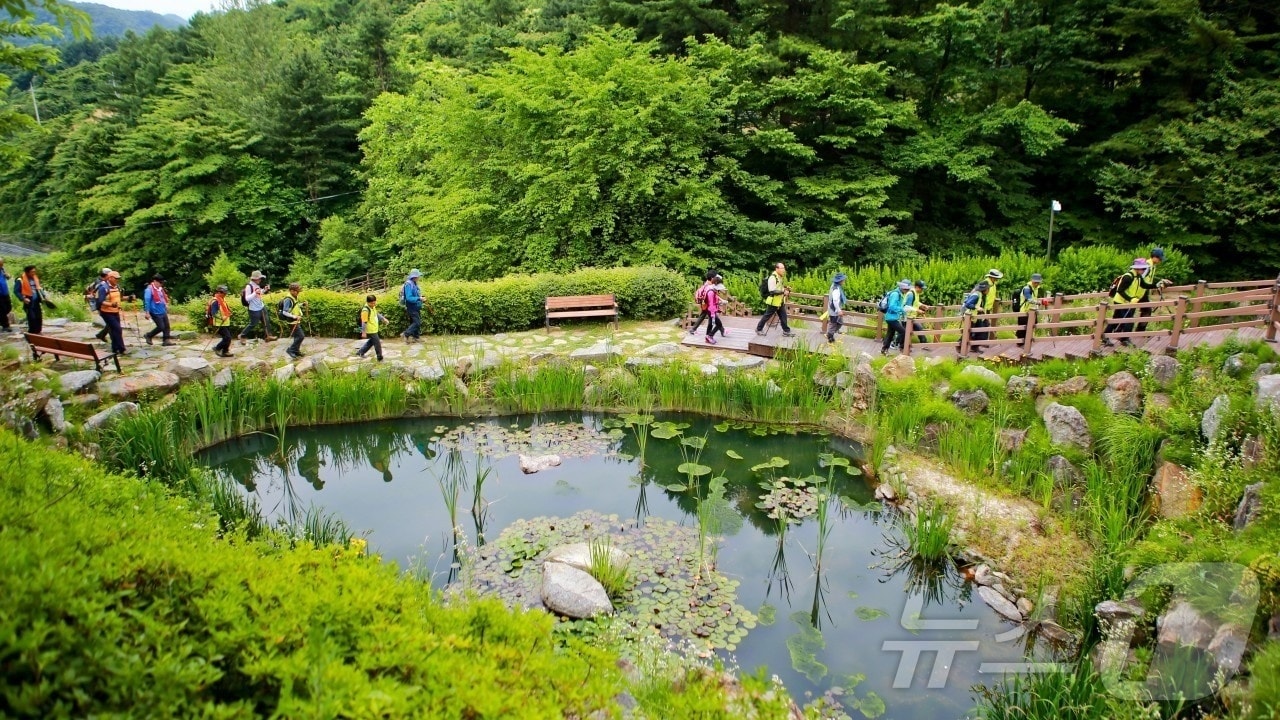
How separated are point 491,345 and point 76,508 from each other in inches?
368

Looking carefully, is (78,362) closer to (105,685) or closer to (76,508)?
(76,508)

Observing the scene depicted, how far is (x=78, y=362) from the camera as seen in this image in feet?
33.3

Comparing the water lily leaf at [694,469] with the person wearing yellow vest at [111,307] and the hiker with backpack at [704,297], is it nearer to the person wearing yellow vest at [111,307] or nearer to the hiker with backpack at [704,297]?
the hiker with backpack at [704,297]

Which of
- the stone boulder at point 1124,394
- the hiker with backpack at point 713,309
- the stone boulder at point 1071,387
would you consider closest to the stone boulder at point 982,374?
the stone boulder at point 1071,387

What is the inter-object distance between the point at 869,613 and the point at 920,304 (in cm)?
688

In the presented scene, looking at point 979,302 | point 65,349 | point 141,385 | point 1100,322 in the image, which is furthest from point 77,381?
point 1100,322

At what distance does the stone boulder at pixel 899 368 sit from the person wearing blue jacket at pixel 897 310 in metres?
0.75

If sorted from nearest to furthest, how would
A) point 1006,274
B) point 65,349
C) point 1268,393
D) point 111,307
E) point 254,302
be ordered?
point 1268,393 → point 65,349 → point 111,307 → point 254,302 → point 1006,274

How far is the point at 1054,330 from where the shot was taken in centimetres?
1226

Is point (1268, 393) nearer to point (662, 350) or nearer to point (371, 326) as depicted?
point (662, 350)

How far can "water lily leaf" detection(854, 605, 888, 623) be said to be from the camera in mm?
6273

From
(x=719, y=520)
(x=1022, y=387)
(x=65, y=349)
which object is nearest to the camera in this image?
(x=719, y=520)

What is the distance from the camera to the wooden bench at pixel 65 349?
378 inches

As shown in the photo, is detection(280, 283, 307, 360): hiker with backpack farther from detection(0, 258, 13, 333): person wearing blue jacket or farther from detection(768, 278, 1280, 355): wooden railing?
detection(768, 278, 1280, 355): wooden railing
